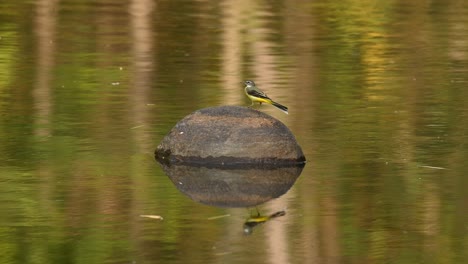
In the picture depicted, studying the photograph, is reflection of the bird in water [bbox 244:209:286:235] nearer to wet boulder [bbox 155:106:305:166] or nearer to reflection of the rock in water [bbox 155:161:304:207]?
reflection of the rock in water [bbox 155:161:304:207]

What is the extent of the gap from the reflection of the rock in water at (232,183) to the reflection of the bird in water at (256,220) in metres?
0.41

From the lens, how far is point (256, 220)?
520 inches

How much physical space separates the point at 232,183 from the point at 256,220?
1523mm

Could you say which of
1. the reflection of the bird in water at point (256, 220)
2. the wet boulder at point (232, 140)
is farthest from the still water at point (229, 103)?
the wet boulder at point (232, 140)

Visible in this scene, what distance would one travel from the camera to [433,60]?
2450 centimetres

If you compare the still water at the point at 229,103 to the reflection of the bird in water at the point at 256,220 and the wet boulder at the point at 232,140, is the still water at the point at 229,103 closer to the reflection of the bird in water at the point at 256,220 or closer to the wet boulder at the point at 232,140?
the reflection of the bird in water at the point at 256,220

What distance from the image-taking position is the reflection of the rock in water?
555 inches

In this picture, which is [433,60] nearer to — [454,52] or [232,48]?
[454,52]

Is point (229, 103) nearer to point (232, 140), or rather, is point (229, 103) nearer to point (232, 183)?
point (232, 140)

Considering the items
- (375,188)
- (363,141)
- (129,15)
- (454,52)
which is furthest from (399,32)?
(375,188)

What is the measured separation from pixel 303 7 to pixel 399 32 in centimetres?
491

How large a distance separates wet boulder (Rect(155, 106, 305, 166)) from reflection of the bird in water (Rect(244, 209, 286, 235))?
75.5 inches

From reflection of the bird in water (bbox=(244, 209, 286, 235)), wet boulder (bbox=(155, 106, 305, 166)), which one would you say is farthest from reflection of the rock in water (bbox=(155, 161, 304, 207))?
reflection of the bird in water (bbox=(244, 209, 286, 235))

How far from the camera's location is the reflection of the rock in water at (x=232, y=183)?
1410cm
